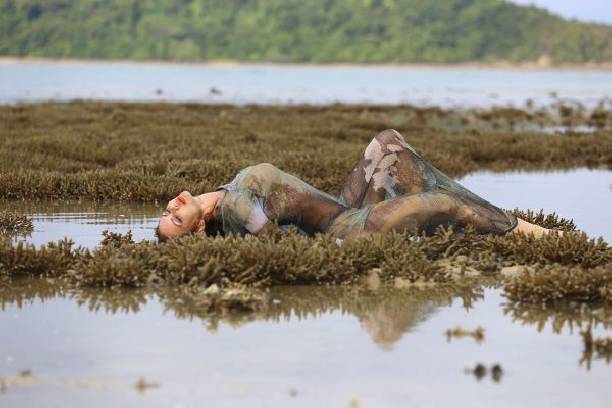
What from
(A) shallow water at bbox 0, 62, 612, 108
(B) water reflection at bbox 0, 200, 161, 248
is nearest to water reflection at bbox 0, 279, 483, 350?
(B) water reflection at bbox 0, 200, 161, 248

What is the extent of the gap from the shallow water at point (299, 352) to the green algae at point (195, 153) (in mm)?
6121

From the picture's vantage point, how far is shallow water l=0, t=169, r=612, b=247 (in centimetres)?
1114

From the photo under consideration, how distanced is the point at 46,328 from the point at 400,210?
3.01 metres

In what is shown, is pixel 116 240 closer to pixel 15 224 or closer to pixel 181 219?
pixel 181 219

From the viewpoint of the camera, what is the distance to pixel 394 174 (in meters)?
9.32

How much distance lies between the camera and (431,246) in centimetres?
877

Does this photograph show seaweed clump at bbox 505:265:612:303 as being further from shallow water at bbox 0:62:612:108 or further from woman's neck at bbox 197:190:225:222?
shallow water at bbox 0:62:612:108

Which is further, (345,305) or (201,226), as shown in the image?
(201,226)

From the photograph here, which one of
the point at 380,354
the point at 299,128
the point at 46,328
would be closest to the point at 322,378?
the point at 380,354

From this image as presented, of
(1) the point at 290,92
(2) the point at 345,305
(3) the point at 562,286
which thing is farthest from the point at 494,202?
(1) the point at 290,92

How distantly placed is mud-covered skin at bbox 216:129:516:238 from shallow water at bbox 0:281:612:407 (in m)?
0.96

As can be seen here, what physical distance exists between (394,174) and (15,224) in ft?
12.3

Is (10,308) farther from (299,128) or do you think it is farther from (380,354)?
(299,128)

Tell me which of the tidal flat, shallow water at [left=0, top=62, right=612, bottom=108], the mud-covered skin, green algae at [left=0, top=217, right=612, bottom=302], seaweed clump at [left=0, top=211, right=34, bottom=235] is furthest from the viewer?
shallow water at [left=0, top=62, right=612, bottom=108]
